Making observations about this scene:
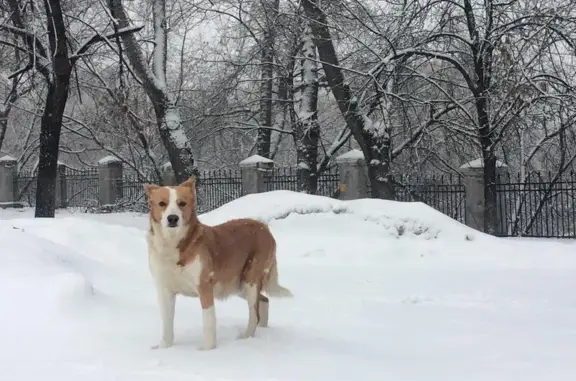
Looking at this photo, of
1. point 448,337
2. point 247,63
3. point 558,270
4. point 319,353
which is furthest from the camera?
point 247,63

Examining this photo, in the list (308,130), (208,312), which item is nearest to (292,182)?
(308,130)

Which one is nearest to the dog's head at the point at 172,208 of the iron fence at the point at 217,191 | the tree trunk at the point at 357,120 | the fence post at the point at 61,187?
the tree trunk at the point at 357,120

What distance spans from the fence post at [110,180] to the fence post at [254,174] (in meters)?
7.82

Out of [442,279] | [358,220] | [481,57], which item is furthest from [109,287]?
[481,57]

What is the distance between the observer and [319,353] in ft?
16.6

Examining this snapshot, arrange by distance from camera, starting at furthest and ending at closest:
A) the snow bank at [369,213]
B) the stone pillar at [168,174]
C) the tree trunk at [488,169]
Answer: the stone pillar at [168,174], the tree trunk at [488,169], the snow bank at [369,213]

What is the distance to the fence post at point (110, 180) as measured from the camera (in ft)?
86.4

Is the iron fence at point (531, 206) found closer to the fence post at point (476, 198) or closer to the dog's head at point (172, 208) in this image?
the fence post at point (476, 198)

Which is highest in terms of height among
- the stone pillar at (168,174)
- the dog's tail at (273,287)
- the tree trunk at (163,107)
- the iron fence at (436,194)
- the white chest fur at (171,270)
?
A: the tree trunk at (163,107)

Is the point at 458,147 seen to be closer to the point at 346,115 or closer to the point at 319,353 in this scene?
the point at 346,115

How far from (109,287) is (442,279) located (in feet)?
16.5

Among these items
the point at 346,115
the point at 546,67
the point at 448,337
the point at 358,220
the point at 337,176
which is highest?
the point at 546,67

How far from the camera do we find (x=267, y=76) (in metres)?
24.5

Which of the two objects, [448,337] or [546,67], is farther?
[546,67]
